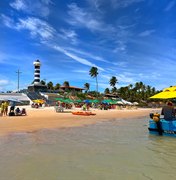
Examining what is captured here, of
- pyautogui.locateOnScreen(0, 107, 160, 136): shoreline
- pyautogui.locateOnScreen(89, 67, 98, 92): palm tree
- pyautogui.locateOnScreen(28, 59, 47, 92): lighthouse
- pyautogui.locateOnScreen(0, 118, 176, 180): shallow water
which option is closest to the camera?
pyautogui.locateOnScreen(0, 118, 176, 180): shallow water

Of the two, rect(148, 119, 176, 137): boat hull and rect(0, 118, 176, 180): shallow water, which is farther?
rect(148, 119, 176, 137): boat hull

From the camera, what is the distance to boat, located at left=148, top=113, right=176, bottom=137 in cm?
1531

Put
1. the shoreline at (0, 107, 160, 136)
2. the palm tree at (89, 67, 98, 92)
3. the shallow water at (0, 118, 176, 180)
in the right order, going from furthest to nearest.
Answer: the palm tree at (89, 67, 98, 92), the shoreline at (0, 107, 160, 136), the shallow water at (0, 118, 176, 180)

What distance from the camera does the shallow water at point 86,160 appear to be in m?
7.73

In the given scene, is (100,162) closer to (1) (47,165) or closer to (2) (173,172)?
(1) (47,165)

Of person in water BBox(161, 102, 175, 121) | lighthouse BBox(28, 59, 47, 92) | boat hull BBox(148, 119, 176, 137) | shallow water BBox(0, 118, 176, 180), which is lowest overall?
shallow water BBox(0, 118, 176, 180)

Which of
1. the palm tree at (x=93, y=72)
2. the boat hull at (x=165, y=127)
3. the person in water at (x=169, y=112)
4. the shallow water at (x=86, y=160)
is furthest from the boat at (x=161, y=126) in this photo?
the palm tree at (x=93, y=72)

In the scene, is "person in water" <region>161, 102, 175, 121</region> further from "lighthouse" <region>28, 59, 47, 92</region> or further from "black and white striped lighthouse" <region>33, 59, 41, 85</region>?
"black and white striped lighthouse" <region>33, 59, 41, 85</region>

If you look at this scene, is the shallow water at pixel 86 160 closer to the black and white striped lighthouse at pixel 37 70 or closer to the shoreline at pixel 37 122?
the shoreline at pixel 37 122

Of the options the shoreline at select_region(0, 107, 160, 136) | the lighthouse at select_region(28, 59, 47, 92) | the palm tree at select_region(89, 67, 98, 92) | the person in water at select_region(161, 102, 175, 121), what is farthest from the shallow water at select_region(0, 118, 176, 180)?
the palm tree at select_region(89, 67, 98, 92)

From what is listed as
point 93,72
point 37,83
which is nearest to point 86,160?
point 37,83

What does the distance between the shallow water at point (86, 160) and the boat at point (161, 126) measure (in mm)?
1659

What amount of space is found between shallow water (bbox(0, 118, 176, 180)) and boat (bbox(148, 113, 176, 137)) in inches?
65.3

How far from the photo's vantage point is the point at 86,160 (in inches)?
378
